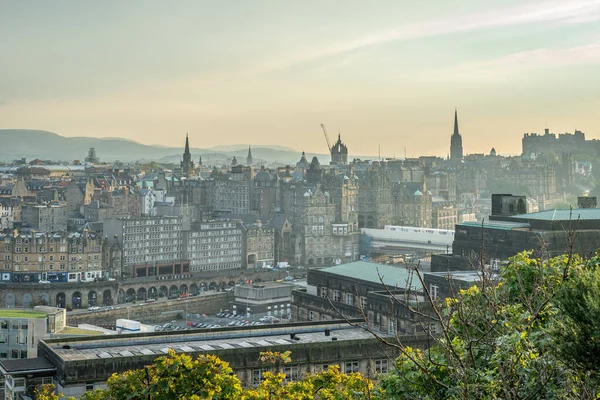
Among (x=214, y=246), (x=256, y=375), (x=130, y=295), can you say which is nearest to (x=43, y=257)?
(x=130, y=295)

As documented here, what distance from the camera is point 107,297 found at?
99.1 metres

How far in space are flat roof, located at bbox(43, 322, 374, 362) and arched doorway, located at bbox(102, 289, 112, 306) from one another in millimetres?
62255

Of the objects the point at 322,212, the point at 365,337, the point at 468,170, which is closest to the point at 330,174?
the point at 322,212

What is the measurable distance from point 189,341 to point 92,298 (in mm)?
64349

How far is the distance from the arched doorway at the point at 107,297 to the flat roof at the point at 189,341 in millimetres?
62255

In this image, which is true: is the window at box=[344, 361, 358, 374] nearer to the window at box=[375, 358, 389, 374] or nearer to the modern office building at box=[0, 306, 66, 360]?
the window at box=[375, 358, 389, 374]

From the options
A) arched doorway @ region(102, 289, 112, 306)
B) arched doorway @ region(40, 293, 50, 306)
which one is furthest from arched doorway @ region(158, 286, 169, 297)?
arched doorway @ region(40, 293, 50, 306)

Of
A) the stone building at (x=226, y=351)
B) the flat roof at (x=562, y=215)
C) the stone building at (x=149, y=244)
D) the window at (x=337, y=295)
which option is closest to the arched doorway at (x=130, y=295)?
the stone building at (x=149, y=244)

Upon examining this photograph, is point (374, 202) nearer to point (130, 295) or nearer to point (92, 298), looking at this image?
point (130, 295)

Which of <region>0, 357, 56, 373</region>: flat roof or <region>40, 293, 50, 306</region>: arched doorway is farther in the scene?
<region>40, 293, 50, 306</region>: arched doorway

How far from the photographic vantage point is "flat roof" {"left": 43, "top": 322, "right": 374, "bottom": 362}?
1335 inches

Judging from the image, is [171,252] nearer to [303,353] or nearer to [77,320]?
[77,320]

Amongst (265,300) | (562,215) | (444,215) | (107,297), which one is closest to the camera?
(562,215)

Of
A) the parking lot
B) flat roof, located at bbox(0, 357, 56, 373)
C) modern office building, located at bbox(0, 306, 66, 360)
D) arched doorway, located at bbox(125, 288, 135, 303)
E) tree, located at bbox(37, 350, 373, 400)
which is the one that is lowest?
the parking lot
